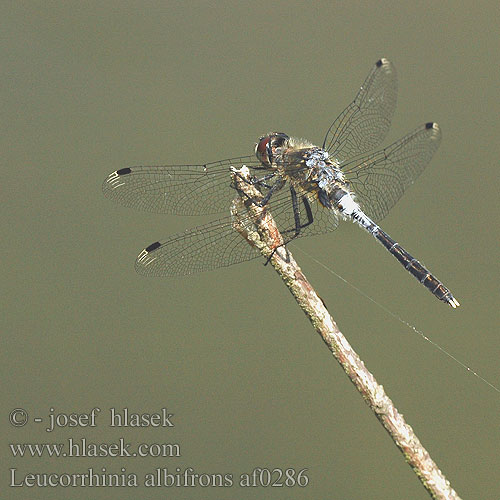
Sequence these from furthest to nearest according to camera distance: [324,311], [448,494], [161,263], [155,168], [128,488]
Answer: [128,488]
[155,168]
[161,263]
[324,311]
[448,494]

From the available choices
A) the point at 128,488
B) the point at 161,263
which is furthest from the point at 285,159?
the point at 128,488

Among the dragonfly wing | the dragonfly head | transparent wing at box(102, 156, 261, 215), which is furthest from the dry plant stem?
the dragonfly head

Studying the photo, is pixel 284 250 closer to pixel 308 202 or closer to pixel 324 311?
pixel 324 311

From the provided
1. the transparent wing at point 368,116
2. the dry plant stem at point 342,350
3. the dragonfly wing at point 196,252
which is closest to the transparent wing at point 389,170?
the transparent wing at point 368,116

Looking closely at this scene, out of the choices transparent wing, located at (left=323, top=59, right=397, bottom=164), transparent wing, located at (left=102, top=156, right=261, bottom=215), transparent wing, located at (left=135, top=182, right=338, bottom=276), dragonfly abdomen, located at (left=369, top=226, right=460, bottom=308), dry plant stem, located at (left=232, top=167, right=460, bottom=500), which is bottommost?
dry plant stem, located at (left=232, top=167, right=460, bottom=500)

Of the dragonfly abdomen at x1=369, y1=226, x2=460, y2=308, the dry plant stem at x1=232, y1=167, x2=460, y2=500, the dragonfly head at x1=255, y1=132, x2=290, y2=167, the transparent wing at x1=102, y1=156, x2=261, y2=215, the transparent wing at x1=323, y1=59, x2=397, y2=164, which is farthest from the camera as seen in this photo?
the transparent wing at x1=323, y1=59, x2=397, y2=164

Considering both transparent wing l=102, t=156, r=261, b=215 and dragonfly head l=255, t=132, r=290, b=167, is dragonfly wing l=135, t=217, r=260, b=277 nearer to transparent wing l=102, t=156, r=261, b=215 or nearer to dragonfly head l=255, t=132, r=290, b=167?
transparent wing l=102, t=156, r=261, b=215

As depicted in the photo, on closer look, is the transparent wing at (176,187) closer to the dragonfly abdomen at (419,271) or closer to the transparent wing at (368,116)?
the transparent wing at (368,116)

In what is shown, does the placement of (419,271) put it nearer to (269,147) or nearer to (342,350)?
(269,147)
